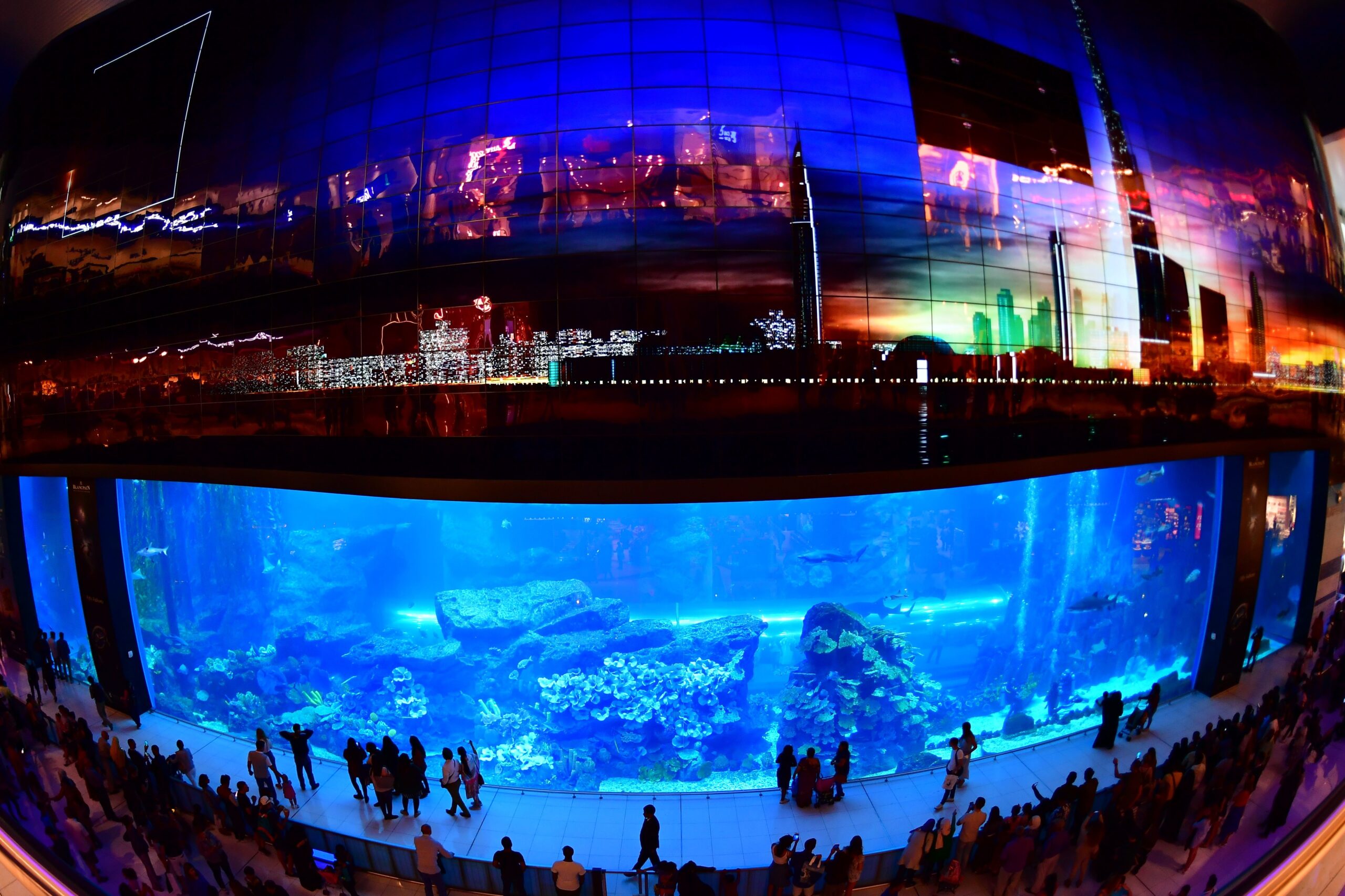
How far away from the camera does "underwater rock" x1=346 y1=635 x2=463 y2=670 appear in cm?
1806

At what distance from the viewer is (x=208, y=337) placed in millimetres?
10977

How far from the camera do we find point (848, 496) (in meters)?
13.5

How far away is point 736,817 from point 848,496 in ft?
25.0

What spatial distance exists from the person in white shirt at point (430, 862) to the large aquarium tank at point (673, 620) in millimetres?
3105

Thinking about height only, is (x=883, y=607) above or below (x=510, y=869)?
below

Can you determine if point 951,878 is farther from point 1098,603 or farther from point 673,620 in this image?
point 673,620

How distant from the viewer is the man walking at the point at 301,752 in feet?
31.1

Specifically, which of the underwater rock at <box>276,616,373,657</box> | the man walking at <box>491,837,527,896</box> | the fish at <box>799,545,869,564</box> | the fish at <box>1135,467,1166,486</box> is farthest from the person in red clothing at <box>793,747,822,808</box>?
the underwater rock at <box>276,616,373,657</box>

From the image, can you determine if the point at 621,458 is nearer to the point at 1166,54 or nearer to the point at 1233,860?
the point at 1233,860

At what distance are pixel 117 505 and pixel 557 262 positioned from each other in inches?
505


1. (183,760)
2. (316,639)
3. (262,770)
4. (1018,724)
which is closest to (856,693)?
(1018,724)

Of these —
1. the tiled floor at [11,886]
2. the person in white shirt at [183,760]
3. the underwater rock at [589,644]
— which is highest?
the person in white shirt at [183,760]

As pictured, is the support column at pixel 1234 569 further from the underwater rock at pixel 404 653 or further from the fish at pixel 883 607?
the underwater rock at pixel 404 653

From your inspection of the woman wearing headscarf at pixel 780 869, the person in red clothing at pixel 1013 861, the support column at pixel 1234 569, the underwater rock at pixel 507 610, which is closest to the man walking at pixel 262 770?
the woman wearing headscarf at pixel 780 869
